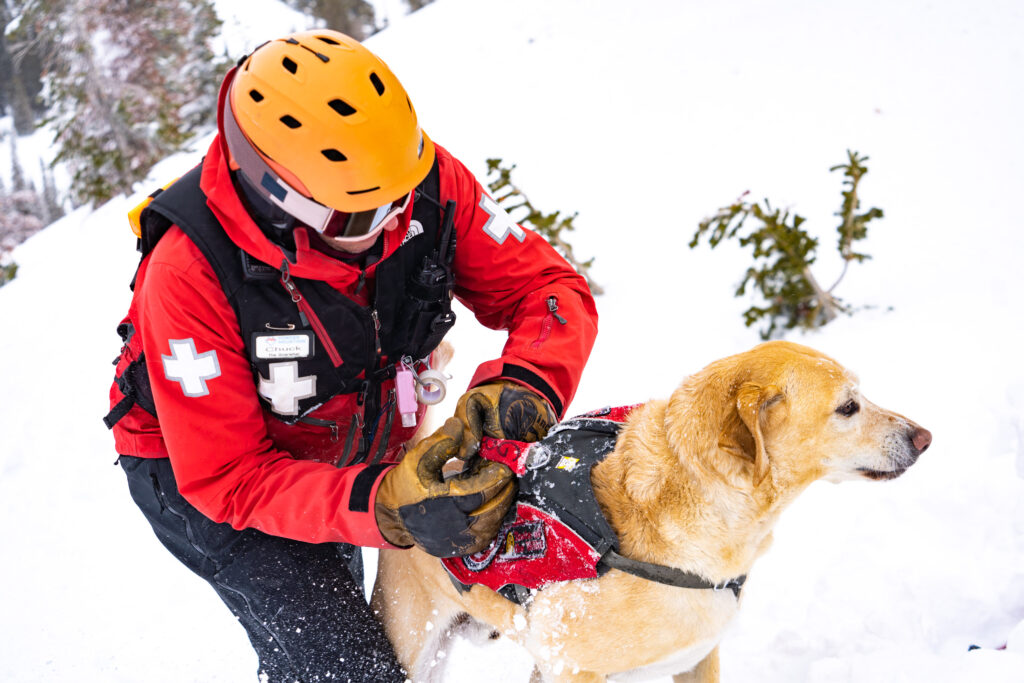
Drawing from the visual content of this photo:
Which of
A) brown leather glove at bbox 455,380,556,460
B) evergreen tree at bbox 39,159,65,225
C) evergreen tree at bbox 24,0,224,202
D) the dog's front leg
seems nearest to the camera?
→ brown leather glove at bbox 455,380,556,460

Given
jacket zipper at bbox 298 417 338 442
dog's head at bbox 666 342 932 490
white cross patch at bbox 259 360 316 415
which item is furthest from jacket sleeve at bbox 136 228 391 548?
dog's head at bbox 666 342 932 490

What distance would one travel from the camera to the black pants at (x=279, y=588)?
8.58ft

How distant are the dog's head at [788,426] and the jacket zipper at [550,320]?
78cm

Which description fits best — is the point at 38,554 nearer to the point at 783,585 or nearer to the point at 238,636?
the point at 238,636

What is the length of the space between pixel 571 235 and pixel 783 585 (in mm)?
6302

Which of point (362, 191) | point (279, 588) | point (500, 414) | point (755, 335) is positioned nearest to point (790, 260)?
point (755, 335)

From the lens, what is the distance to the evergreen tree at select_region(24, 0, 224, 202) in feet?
59.4

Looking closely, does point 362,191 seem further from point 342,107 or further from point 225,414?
point 225,414

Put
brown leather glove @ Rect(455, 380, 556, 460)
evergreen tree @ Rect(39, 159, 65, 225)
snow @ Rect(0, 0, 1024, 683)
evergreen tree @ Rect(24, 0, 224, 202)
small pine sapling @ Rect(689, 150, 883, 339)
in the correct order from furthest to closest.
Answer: evergreen tree @ Rect(39, 159, 65, 225), evergreen tree @ Rect(24, 0, 224, 202), small pine sapling @ Rect(689, 150, 883, 339), snow @ Rect(0, 0, 1024, 683), brown leather glove @ Rect(455, 380, 556, 460)

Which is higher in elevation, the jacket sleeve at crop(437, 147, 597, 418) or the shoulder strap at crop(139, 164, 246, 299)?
the shoulder strap at crop(139, 164, 246, 299)

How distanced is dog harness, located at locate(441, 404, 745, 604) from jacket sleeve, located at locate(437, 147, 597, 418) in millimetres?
364

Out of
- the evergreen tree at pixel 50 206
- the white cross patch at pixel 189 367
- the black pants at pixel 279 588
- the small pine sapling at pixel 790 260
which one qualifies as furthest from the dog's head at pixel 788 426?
the evergreen tree at pixel 50 206

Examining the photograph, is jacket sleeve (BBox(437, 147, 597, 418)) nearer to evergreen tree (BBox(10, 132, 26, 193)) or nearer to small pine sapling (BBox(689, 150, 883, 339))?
small pine sapling (BBox(689, 150, 883, 339))

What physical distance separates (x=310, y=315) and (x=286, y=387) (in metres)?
0.29
